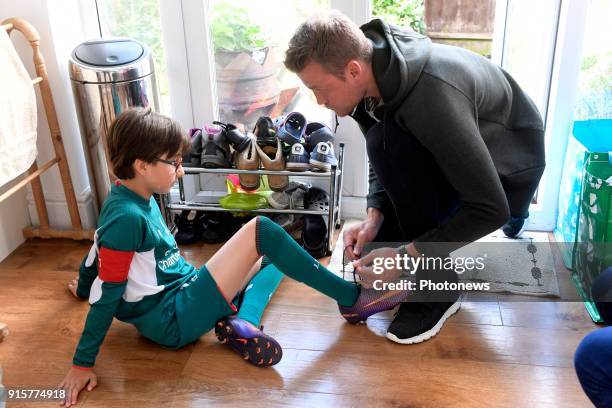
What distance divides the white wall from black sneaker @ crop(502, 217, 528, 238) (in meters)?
1.54

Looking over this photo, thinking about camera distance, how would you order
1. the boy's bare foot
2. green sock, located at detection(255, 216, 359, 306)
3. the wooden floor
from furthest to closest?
the boy's bare foot < green sock, located at detection(255, 216, 359, 306) < the wooden floor

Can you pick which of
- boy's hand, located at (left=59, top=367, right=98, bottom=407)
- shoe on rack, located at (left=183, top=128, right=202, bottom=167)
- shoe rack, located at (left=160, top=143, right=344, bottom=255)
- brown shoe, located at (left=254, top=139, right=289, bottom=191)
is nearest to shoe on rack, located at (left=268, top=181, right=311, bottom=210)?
shoe rack, located at (left=160, top=143, right=344, bottom=255)

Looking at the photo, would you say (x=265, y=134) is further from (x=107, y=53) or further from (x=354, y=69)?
(x=354, y=69)

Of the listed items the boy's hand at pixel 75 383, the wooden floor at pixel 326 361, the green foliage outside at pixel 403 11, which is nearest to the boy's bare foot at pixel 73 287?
the wooden floor at pixel 326 361

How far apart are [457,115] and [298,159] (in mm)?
734

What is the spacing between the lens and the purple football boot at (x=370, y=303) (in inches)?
66.7

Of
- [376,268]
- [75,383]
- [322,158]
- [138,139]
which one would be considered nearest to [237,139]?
[322,158]

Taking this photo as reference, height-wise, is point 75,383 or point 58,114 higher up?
point 58,114

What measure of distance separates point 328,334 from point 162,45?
4.16 feet

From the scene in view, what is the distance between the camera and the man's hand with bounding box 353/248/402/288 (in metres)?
1.60

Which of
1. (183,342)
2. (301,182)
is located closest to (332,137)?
(301,182)

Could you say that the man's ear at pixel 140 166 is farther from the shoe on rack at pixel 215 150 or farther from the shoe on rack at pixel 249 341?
the shoe on rack at pixel 215 150

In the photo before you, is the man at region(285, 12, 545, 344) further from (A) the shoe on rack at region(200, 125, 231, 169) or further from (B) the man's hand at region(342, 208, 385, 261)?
(A) the shoe on rack at region(200, 125, 231, 169)

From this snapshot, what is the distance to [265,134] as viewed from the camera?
2.08m
